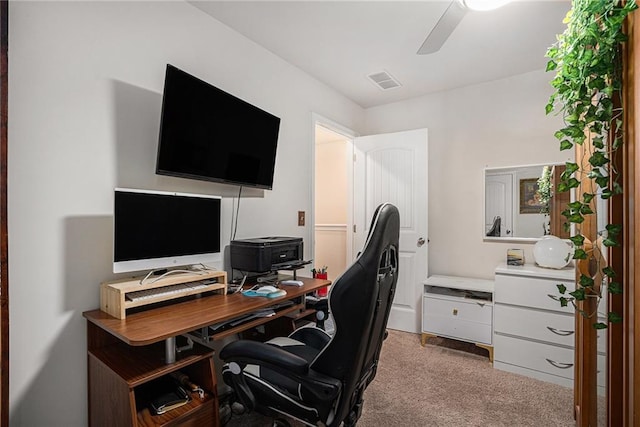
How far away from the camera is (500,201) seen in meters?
3.08

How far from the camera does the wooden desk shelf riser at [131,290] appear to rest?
1.41 metres

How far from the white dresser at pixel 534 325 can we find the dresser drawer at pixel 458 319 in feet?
0.41

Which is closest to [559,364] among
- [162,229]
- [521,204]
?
[521,204]

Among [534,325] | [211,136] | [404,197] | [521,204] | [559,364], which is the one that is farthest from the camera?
[404,197]

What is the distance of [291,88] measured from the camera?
9.16 feet

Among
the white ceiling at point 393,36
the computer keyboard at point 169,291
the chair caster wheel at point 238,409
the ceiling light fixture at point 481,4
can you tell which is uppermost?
the white ceiling at point 393,36

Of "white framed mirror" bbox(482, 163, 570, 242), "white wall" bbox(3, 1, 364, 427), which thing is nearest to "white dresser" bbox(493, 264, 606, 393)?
"white framed mirror" bbox(482, 163, 570, 242)

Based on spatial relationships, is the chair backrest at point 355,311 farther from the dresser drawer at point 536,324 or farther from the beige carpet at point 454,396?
the dresser drawer at point 536,324

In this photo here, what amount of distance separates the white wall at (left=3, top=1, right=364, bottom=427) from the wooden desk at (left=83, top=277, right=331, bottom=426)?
0.14 metres

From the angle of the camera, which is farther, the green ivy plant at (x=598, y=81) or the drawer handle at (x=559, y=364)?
the drawer handle at (x=559, y=364)

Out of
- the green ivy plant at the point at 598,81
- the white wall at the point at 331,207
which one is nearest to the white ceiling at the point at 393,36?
the green ivy plant at the point at 598,81

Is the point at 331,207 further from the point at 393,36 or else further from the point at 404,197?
the point at 393,36

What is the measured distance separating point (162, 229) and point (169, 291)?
0.32 meters

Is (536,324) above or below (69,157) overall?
below
